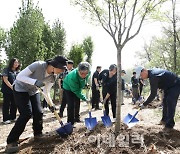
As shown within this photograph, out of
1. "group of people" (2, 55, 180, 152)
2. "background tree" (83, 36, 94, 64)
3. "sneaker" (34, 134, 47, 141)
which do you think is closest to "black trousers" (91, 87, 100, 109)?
"group of people" (2, 55, 180, 152)

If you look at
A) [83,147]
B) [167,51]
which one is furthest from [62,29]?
[167,51]

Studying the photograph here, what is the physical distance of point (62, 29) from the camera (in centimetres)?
1836

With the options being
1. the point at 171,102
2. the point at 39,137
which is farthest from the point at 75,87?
the point at 171,102

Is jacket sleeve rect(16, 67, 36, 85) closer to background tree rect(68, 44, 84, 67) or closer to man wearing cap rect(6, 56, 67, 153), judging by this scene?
man wearing cap rect(6, 56, 67, 153)

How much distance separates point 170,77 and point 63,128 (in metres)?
2.51

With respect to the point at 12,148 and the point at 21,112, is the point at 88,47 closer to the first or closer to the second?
the point at 21,112

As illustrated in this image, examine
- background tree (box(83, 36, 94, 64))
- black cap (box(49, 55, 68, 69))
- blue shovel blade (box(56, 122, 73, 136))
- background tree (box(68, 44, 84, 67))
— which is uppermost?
background tree (box(83, 36, 94, 64))

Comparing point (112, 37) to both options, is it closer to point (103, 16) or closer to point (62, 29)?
point (103, 16)

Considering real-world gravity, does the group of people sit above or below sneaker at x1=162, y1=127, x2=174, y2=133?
above

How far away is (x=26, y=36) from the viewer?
44.5 feet

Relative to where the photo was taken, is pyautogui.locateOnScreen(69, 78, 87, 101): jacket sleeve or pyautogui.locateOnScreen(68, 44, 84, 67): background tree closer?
pyautogui.locateOnScreen(69, 78, 87, 101): jacket sleeve

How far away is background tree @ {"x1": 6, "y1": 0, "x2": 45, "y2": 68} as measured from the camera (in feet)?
44.5

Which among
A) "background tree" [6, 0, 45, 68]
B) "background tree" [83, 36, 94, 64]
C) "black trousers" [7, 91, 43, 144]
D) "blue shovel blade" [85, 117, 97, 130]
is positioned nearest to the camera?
"black trousers" [7, 91, 43, 144]

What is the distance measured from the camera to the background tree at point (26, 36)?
44.5 feet
